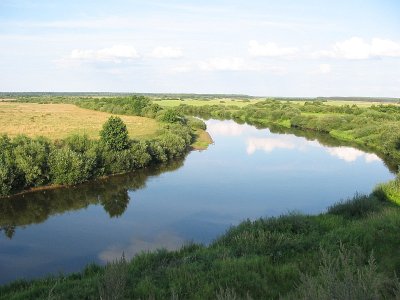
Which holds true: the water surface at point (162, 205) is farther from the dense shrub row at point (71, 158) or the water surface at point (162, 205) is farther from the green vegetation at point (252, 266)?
the green vegetation at point (252, 266)

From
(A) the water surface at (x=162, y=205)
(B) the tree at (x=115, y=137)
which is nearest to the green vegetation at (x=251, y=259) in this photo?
(A) the water surface at (x=162, y=205)

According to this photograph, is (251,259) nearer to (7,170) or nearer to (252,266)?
(252,266)

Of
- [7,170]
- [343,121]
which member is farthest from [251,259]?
[343,121]

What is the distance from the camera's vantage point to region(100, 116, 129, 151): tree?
34875mm

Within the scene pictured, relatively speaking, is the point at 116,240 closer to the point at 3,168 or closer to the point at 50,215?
the point at 50,215

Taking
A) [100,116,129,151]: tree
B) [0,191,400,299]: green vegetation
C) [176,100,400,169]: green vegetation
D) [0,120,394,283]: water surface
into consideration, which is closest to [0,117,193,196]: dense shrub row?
[100,116,129,151]: tree

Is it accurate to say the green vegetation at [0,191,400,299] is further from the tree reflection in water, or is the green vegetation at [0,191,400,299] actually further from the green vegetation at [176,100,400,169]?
the green vegetation at [176,100,400,169]

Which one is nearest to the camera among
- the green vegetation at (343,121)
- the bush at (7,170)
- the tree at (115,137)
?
the bush at (7,170)

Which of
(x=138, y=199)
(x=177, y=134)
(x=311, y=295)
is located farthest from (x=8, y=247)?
(x=177, y=134)

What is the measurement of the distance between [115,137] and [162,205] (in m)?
11.1

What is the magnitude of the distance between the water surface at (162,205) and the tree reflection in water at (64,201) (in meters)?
0.06

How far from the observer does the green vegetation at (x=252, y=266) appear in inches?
303

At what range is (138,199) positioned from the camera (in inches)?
1100

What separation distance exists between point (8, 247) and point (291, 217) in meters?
13.9
